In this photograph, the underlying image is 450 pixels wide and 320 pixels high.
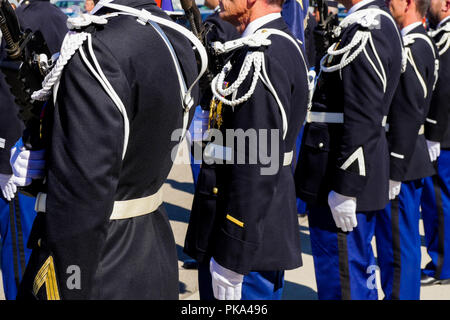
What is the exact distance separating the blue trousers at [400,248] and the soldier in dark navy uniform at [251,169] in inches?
48.7

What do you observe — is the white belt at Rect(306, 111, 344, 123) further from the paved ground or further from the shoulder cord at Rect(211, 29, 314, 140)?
the paved ground

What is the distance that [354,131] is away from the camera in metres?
2.92

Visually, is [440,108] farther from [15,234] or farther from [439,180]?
[15,234]

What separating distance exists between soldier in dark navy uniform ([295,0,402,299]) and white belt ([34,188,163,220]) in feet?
4.52

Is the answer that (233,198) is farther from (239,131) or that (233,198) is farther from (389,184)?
(389,184)

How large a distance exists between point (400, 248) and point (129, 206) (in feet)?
7.66

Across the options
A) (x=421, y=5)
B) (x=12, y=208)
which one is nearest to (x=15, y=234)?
(x=12, y=208)

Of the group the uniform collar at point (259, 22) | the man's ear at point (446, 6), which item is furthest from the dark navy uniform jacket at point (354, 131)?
the man's ear at point (446, 6)

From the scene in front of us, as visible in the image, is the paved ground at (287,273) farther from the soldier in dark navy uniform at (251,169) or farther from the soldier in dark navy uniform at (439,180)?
the soldier in dark navy uniform at (251,169)

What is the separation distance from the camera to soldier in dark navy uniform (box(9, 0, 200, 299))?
4.96ft

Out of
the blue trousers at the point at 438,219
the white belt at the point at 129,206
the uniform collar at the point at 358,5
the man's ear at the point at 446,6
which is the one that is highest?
the uniform collar at the point at 358,5

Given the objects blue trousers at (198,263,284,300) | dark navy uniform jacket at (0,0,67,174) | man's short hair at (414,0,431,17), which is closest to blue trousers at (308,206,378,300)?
blue trousers at (198,263,284,300)

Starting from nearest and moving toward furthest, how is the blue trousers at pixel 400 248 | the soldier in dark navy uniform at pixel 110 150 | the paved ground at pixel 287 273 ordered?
the soldier in dark navy uniform at pixel 110 150 → the blue trousers at pixel 400 248 → the paved ground at pixel 287 273

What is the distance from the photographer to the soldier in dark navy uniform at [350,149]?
9.55ft
